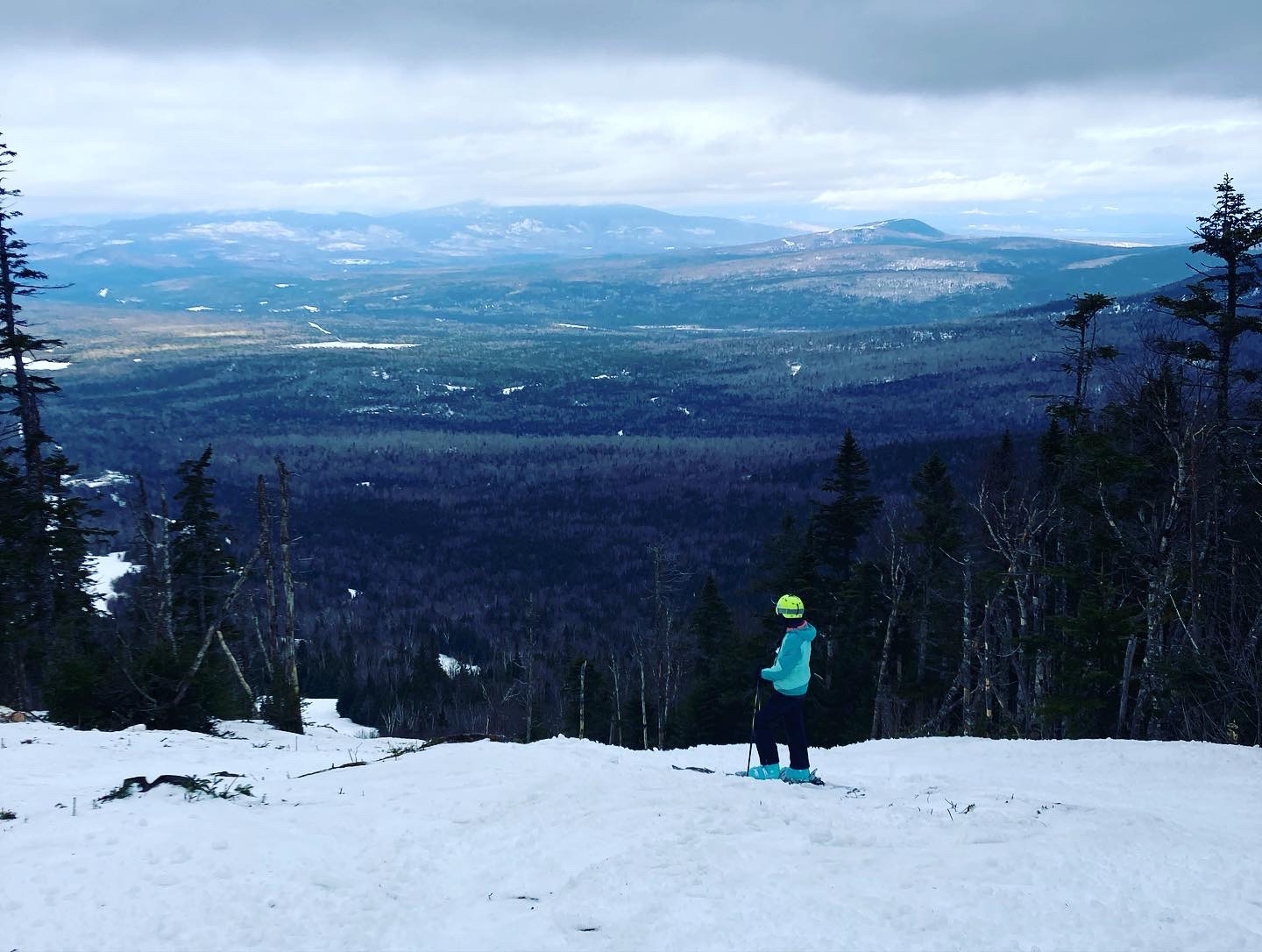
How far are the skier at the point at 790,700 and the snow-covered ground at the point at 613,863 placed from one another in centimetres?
71

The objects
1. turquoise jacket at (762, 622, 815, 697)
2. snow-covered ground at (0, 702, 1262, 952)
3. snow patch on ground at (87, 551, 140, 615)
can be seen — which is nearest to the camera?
snow-covered ground at (0, 702, 1262, 952)

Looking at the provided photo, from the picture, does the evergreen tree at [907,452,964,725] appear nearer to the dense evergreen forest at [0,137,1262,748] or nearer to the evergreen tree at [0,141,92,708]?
the dense evergreen forest at [0,137,1262,748]

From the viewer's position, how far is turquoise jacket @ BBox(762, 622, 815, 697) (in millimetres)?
10617

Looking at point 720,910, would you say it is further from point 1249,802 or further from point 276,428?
point 276,428

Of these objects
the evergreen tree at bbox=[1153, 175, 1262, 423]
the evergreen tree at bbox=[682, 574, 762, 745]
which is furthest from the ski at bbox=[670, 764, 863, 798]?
the evergreen tree at bbox=[682, 574, 762, 745]

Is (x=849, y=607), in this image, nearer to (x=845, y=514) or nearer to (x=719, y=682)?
(x=845, y=514)

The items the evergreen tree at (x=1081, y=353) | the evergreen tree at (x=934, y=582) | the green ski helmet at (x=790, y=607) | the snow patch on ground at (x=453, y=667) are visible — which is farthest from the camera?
the snow patch on ground at (x=453, y=667)

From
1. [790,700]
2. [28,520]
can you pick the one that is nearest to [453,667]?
[28,520]

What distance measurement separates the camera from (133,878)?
277 inches

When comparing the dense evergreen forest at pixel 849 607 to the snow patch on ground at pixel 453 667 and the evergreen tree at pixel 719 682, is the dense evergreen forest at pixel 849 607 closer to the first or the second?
the evergreen tree at pixel 719 682

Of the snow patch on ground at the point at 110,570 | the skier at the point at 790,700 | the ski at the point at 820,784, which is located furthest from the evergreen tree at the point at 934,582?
the snow patch on ground at the point at 110,570

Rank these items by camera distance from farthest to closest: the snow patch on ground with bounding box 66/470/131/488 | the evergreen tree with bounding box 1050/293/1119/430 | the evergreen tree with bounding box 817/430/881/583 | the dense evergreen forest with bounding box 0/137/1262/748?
1. the snow patch on ground with bounding box 66/470/131/488
2. the evergreen tree with bounding box 817/430/881/583
3. the evergreen tree with bounding box 1050/293/1119/430
4. the dense evergreen forest with bounding box 0/137/1262/748

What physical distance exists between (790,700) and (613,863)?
11.9 ft

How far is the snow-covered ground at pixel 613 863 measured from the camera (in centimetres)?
659
